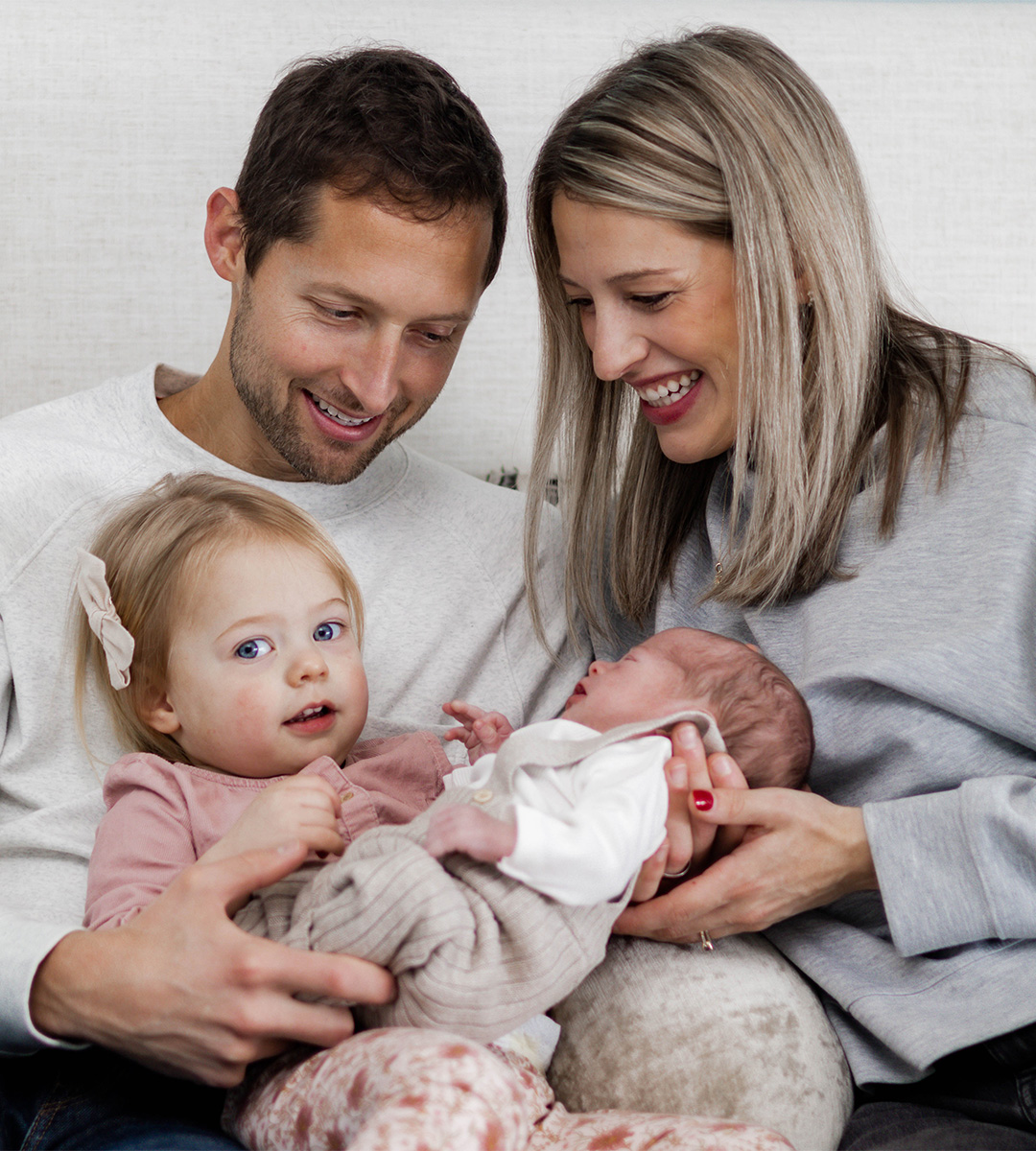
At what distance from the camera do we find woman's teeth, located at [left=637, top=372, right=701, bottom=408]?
1681 mm

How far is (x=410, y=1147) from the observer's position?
0.92 m

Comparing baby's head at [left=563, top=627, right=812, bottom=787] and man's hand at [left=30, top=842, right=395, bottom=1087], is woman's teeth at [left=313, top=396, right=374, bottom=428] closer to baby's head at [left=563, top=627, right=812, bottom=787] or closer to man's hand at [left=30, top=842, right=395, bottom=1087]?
baby's head at [left=563, top=627, right=812, bottom=787]

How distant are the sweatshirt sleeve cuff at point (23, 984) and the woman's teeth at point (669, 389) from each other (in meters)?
1.04

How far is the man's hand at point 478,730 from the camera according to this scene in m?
1.52

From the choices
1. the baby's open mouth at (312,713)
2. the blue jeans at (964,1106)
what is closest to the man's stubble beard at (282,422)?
the baby's open mouth at (312,713)

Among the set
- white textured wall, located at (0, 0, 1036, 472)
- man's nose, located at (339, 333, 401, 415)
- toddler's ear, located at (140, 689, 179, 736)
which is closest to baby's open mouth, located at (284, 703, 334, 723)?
toddler's ear, located at (140, 689, 179, 736)

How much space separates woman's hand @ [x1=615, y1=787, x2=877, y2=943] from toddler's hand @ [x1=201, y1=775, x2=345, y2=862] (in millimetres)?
372

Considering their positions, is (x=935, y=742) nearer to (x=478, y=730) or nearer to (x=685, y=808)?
(x=685, y=808)

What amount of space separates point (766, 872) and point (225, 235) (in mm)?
1287

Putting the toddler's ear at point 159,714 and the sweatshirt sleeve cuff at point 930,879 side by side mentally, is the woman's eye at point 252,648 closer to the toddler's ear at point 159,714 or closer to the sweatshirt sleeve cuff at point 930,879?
the toddler's ear at point 159,714

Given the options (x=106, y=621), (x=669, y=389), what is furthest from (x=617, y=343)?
(x=106, y=621)

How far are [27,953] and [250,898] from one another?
23 centimetres

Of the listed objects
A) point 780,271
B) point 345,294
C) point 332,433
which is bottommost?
point 332,433

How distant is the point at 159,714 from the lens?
1.49 meters
